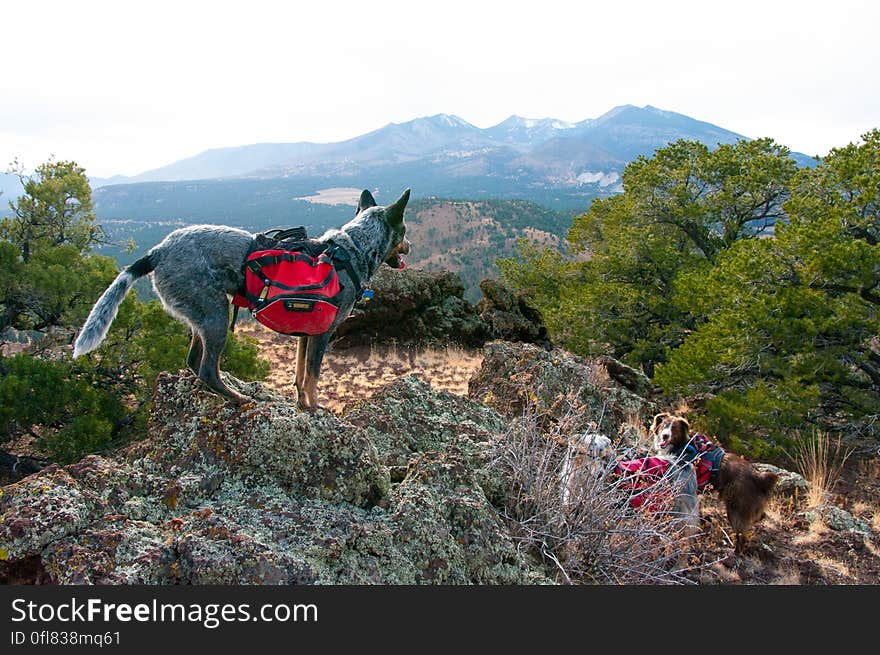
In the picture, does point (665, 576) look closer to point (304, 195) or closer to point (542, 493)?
point (542, 493)

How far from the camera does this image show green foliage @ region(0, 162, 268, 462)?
679 centimetres

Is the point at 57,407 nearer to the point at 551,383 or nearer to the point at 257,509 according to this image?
the point at 257,509

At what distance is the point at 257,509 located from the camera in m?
2.52

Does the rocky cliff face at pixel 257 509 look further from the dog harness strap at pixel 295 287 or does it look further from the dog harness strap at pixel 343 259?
the dog harness strap at pixel 343 259

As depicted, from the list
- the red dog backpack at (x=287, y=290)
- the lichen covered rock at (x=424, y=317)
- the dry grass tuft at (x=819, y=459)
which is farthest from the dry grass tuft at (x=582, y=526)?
the lichen covered rock at (x=424, y=317)

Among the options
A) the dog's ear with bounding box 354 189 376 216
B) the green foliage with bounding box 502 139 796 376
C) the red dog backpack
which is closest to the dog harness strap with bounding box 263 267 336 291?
the red dog backpack

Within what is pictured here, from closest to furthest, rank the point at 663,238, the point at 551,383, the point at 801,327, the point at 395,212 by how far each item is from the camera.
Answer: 1. the point at 395,212
2. the point at 551,383
3. the point at 801,327
4. the point at 663,238

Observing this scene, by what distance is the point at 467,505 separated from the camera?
2.69 meters

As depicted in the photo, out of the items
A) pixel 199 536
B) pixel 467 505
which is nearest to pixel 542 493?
pixel 467 505

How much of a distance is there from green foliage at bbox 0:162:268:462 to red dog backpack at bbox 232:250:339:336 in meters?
4.22

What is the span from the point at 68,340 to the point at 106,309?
619 cm

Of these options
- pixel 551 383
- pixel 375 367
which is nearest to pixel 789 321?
pixel 551 383

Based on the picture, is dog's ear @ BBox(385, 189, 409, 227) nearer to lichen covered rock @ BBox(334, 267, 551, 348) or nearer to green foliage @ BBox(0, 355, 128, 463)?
green foliage @ BBox(0, 355, 128, 463)

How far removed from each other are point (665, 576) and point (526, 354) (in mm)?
3447
